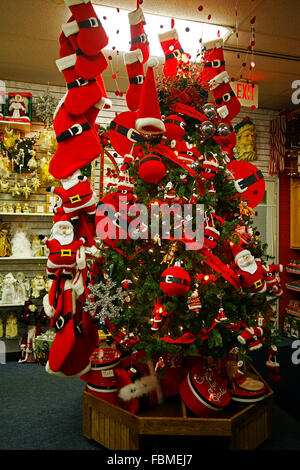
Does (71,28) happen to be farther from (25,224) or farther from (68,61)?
(25,224)

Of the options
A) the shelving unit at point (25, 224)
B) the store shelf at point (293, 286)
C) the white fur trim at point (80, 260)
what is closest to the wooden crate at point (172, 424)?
the white fur trim at point (80, 260)

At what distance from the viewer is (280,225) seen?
5438mm

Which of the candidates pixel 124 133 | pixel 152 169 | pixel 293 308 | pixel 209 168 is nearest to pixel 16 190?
pixel 124 133

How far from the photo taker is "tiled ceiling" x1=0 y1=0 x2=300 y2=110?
116 inches

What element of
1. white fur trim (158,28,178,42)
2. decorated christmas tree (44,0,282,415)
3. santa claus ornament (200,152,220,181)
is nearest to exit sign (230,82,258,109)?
white fur trim (158,28,178,42)

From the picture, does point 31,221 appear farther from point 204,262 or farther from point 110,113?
point 204,262

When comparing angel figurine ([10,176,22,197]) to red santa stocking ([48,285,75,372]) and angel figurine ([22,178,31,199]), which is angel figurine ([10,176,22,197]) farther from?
red santa stocking ([48,285,75,372])

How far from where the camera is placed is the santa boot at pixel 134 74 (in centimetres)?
225

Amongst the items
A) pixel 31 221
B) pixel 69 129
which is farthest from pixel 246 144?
pixel 69 129

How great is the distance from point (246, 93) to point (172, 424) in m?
3.52

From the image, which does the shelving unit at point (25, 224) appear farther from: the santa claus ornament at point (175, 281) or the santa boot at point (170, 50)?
the santa claus ornament at point (175, 281)

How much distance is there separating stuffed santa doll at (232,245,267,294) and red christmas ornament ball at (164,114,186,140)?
2.75 ft

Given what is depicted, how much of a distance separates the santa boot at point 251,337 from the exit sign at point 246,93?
114 inches

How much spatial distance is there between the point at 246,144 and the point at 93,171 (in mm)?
2211
